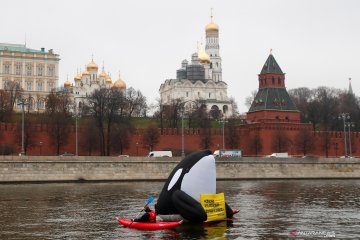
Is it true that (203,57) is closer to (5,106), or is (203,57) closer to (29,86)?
(29,86)

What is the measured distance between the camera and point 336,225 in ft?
76.8

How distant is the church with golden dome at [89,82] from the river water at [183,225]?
76.0 meters

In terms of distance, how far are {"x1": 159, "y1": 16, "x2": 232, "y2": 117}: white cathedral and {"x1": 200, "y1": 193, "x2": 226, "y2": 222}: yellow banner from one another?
88107 mm

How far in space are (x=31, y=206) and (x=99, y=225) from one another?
317 inches

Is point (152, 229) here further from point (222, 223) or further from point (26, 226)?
point (26, 226)

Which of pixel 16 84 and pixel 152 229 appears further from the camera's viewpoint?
pixel 16 84

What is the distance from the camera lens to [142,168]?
55.3 m

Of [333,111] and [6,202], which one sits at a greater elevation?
[333,111]

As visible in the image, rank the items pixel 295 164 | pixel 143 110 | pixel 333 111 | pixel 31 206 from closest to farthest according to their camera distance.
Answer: pixel 31 206 → pixel 295 164 → pixel 333 111 → pixel 143 110

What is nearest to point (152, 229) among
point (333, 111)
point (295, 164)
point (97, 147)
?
point (295, 164)

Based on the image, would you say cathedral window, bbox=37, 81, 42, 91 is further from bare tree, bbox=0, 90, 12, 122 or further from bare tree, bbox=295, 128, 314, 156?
bare tree, bbox=295, 128, 314, 156

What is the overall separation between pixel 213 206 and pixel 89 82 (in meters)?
96.2

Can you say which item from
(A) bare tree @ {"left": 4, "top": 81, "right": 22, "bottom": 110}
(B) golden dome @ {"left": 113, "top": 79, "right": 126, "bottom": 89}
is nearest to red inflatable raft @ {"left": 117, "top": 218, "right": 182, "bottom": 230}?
(A) bare tree @ {"left": 4, "top": 81, "right": 22, "bottom": 110}

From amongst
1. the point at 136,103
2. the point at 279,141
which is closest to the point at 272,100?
the point at 279,141
